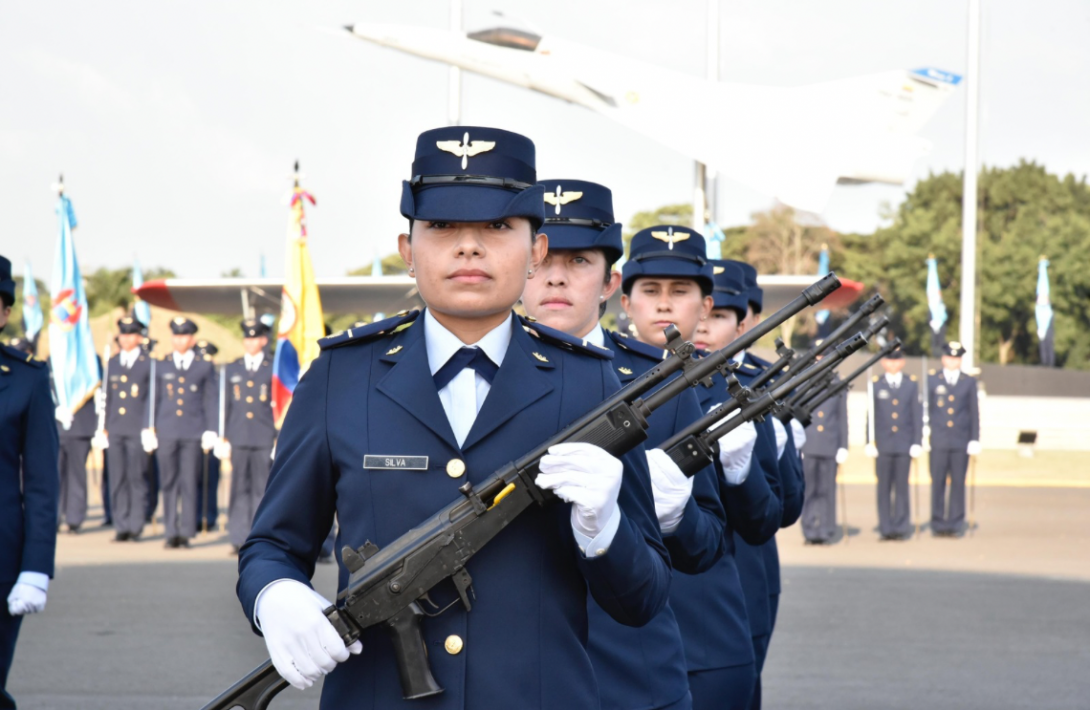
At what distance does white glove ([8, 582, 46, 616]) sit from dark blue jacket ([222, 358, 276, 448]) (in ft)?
27.9

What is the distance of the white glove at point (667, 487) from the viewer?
307 cm

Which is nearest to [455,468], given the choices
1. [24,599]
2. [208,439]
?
[24,599]

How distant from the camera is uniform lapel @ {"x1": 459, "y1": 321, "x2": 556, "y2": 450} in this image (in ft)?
7.26

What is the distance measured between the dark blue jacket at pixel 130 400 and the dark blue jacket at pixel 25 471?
9372mm

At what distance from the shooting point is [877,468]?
560 inches

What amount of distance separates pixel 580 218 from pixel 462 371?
1.62 metres

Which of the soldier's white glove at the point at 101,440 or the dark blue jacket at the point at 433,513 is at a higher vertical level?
the dark blue jacket at the point at 433,513

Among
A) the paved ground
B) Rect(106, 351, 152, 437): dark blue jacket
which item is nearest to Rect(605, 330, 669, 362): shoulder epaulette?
the paved ground

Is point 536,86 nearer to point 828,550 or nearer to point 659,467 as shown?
point 828,550

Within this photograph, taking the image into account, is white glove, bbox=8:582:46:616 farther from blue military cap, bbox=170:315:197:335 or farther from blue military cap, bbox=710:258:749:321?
blue military cap, bbox=170:315:197:335

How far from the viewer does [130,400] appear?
44.4 ft

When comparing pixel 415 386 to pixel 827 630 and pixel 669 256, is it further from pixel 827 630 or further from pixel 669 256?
pixel 827 630

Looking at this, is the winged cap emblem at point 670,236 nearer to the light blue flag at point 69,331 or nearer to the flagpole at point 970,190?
the light blue flag at point 69,331

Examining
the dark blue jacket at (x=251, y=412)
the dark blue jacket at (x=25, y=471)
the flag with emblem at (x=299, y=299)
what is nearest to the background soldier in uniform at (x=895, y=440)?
the flag with emblem at (x=299, y=299)
